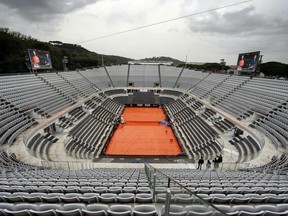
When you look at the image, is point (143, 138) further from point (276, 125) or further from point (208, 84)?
point (208, 84)

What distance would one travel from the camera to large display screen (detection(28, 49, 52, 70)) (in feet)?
100

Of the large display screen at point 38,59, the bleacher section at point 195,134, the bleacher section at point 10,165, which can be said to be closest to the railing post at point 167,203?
the bleacher section at point 10,165

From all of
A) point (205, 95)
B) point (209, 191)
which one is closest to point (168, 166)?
point (209, 191)

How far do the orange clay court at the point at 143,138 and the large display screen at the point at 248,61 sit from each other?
66.4 feet

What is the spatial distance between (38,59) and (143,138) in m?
25.7

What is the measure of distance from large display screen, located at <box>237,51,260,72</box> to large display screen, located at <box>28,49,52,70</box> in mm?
40970

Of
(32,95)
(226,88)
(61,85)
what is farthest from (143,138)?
(226,88)

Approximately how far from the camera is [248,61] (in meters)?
33.8

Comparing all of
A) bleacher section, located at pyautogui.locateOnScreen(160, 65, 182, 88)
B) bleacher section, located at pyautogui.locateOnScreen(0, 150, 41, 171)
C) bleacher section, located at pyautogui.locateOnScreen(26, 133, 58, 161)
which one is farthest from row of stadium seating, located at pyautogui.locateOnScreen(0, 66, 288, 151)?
bleacher section, located at pyautogui.locateOnScreen(160, 65, 182, 88)

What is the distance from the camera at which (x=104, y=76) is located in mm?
52750

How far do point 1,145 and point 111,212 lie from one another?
50.4ft

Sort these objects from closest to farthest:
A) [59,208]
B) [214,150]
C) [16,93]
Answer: [59,208], [214,150], [16,93]

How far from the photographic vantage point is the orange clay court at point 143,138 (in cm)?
2223

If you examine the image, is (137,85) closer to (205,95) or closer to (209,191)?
(205,95)
